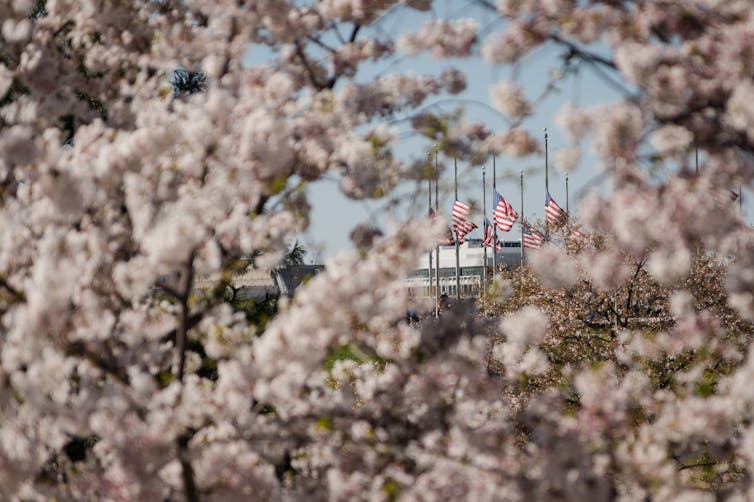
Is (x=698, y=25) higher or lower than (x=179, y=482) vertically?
higher

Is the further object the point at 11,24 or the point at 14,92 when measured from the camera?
the point at 14,92

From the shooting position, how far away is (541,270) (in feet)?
17.9

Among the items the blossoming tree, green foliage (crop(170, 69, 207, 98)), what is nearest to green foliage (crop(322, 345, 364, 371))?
the blossoming tree

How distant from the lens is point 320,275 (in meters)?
4.24

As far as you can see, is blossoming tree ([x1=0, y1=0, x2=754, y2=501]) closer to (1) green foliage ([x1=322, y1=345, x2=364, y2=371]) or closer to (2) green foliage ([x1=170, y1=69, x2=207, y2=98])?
(1) green foliage ([x1=322, y1=345, x2=364, y2=371])

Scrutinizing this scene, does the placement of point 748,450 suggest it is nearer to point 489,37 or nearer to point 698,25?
point 698,25

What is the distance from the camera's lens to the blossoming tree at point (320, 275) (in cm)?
420

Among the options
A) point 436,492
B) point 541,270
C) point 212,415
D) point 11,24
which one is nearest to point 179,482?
point 212,415

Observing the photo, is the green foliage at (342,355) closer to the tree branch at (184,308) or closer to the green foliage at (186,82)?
the tree branch at (184,308)

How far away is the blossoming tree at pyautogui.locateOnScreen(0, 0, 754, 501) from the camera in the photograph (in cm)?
420

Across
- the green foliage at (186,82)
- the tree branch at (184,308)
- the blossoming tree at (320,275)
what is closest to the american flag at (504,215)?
the green foliage at (186,82)

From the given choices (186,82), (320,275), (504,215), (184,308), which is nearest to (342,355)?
(504,215)

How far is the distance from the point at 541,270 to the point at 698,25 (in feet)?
5.47

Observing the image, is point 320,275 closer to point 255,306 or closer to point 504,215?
point 255,306
